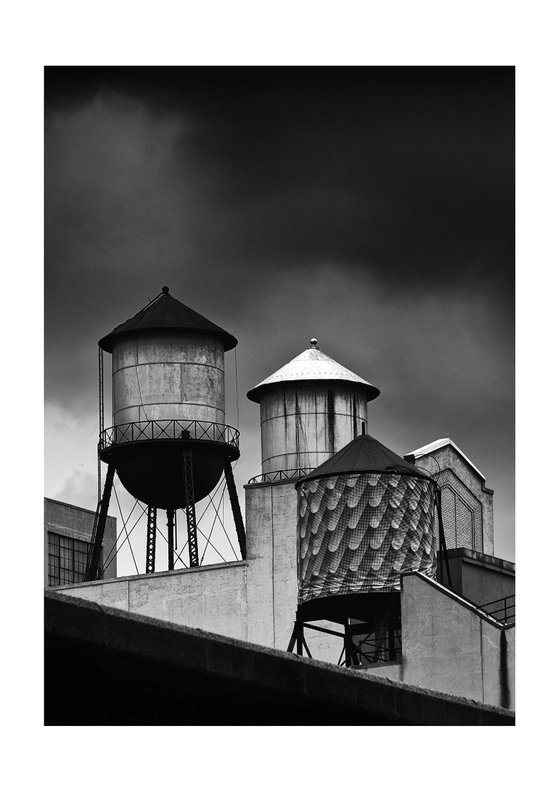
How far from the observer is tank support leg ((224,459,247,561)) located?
46.4 m

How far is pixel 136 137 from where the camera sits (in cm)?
2269

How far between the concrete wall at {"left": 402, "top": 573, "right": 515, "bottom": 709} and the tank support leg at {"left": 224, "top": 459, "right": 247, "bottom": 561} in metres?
11.5

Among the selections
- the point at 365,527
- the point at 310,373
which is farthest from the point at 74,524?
the point at 365,527

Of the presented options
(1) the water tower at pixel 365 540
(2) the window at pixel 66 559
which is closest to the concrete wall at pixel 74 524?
(2) the window at pixel 66 559

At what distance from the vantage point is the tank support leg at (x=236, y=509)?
4641 cm

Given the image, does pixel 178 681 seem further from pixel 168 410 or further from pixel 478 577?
pixel 168 410

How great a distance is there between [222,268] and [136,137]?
568 centimetres

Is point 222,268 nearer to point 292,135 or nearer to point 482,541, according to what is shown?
point 292,135

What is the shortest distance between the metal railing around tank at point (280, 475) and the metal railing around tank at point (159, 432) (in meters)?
2.52

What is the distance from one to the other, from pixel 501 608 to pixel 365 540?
453cm

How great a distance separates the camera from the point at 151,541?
4750 cm

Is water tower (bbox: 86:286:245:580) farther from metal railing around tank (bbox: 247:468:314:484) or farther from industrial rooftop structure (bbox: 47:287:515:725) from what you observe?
metal railing around tank (bbox: 247:468:314:484)

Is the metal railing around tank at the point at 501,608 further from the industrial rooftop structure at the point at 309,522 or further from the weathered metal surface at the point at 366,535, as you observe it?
the weathered metal surface at the point at 366,535

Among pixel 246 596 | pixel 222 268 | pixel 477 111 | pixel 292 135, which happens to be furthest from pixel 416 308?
pixel 246 596
